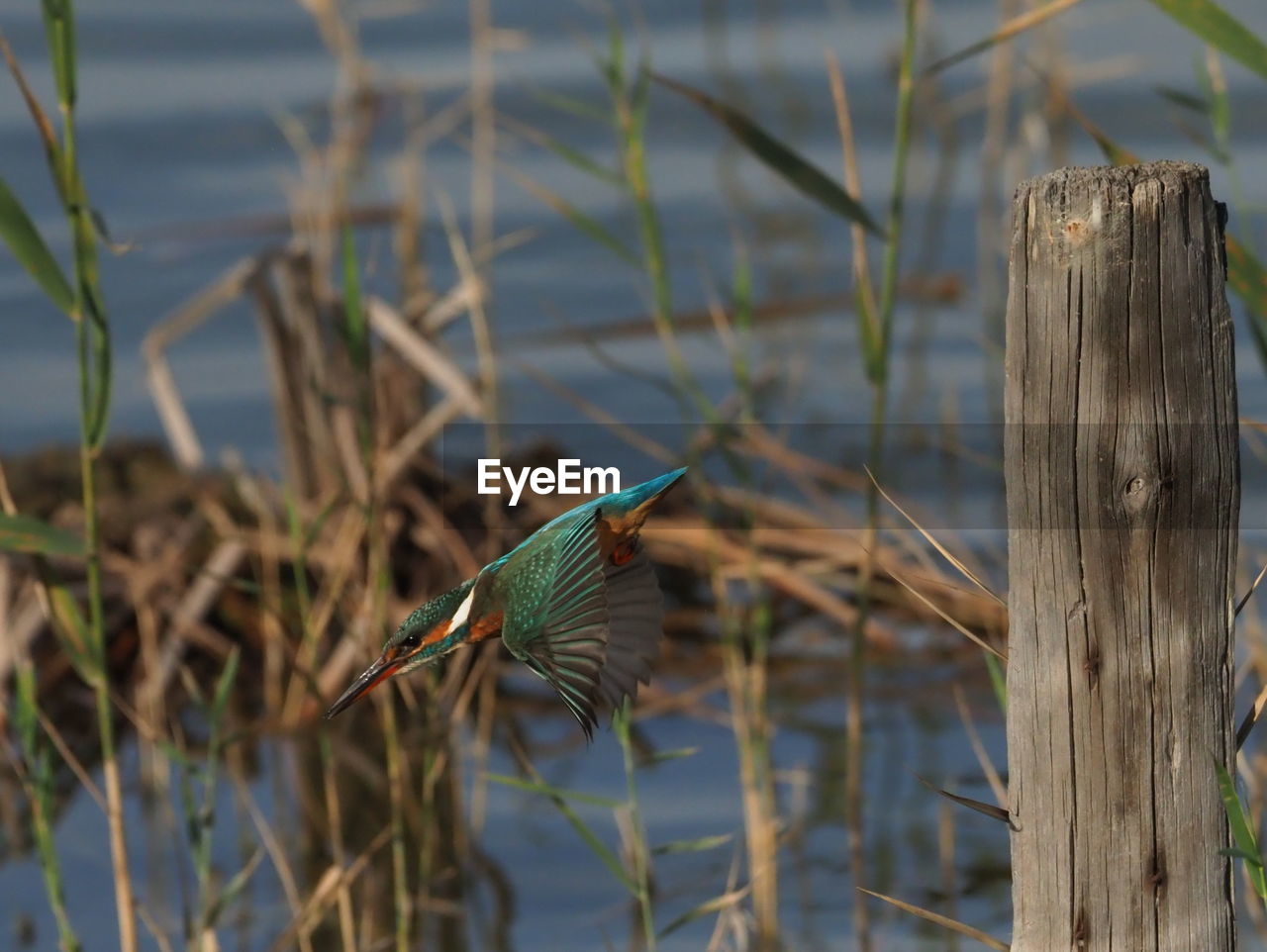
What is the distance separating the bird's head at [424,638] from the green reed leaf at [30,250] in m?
0.94

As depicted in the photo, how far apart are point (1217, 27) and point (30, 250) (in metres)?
1.09

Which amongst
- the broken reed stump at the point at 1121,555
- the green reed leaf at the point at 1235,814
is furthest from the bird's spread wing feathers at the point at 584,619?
the green reed leaf at the point at 1235,814

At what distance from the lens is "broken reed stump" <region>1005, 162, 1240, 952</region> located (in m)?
1.27

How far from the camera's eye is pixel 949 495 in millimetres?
4336

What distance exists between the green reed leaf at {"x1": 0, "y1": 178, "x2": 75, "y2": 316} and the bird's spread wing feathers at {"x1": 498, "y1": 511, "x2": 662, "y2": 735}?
97 centimetres

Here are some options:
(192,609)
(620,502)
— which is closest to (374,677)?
(620,502)

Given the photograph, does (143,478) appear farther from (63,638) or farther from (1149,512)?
(1149,512)

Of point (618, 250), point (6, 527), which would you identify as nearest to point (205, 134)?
point (618, 250)

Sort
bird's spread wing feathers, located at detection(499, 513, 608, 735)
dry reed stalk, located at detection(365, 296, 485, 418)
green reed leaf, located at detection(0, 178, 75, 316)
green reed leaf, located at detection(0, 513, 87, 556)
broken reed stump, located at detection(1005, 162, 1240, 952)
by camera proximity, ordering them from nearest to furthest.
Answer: bird's spread wing feathers, located at detection(499, 513, 608, 735) → broken reed stump, located at detection(1005, 162, 1240, 952) → green reed leaf, located at detection(0, 513, 87, 556) → green reed leaf, located at detection(0, 178, 75, 316) → dry reed stalk, located at detection(365, 296, 485, 418)

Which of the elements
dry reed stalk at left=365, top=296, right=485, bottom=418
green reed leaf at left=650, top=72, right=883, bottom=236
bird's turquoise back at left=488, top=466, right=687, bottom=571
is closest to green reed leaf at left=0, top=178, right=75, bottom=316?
green reed leaf at left=650, top=72, right=883, bottom=236

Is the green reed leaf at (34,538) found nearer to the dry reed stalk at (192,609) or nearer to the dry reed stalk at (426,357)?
the dry reed stalk at (426,357)

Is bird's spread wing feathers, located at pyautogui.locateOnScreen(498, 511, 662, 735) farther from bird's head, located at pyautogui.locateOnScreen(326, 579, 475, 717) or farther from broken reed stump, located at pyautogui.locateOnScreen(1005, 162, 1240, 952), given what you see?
broken reed stump, located at pyautogui.locateOnScreen(1005, 162, 1240, 952)

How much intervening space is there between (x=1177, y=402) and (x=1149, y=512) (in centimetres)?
9

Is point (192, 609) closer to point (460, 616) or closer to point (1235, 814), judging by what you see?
point (1235, 814)
